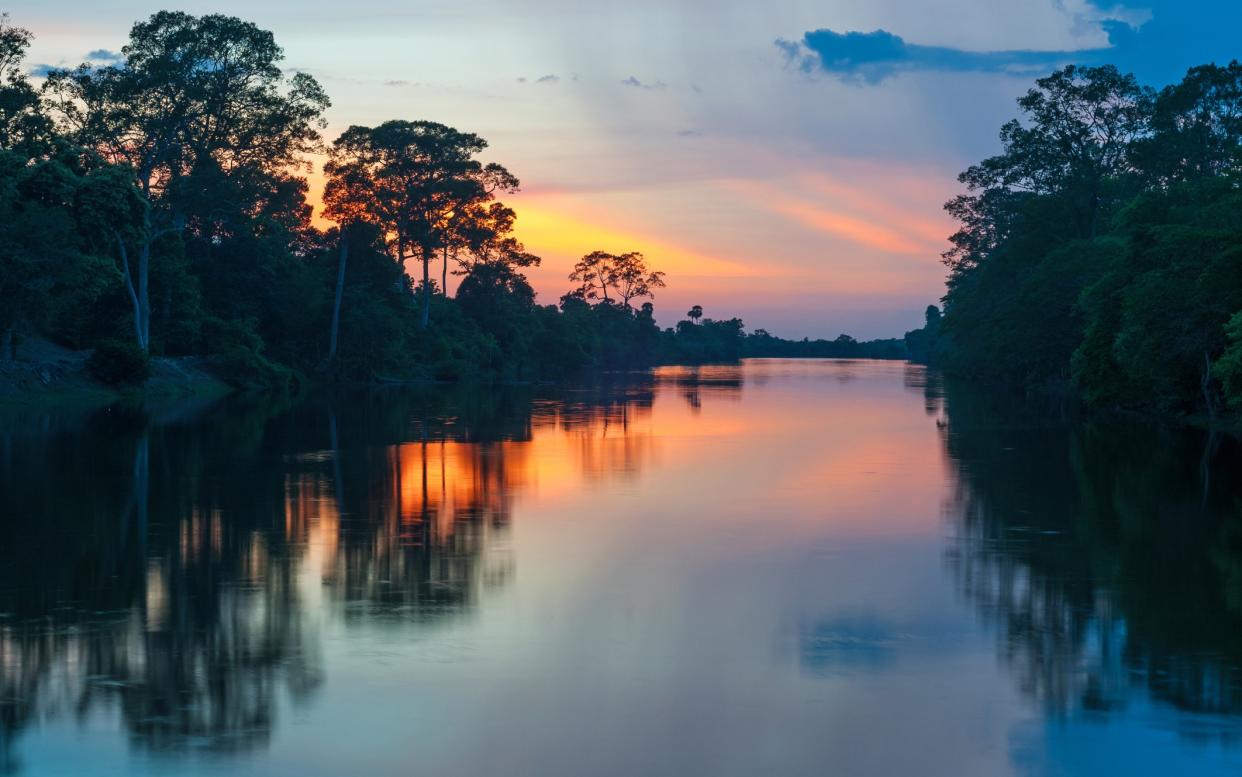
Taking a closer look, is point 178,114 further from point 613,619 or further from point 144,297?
point 613,619

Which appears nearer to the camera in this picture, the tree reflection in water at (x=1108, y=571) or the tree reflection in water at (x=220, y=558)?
the tree reflection in water at (x=220, y=558)

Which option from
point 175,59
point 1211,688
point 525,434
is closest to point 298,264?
point 175,59

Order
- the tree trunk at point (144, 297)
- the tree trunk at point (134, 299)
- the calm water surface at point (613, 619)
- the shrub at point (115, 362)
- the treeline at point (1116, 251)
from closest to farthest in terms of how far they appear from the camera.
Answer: the calm water surface at point (613, 619), the treeline at point (1116, 251), the shrub at point (115, 362), the tree trunk at point (134, 299), the tree trunk at point (144, 297)

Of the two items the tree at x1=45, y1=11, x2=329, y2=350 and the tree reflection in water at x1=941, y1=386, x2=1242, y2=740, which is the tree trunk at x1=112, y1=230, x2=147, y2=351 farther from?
the tree reflection in water at x1=941, y1=386, x2=1242, y2=740

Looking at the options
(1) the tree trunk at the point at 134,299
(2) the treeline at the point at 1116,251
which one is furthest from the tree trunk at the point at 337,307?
(2) the treeline at the point at 1116,251

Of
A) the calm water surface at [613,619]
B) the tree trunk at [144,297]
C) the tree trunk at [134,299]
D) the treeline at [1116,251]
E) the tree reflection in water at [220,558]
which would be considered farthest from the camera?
the tree trunk at [144,297]

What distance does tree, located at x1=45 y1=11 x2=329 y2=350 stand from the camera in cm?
5516

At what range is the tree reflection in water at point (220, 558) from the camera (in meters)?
9.34

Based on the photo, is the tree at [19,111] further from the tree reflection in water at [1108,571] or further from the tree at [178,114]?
the tree reflection in water at [1108,571]

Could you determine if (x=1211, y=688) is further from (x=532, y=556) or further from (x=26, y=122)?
(x=26, y=122)

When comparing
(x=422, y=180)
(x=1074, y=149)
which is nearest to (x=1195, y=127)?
(x=1074, y=149)

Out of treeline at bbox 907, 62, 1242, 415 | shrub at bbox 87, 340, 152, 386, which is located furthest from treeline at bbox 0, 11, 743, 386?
treeline at bbox 907, 62, 1242, 415

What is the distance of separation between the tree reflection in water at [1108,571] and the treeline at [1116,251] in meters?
6.46

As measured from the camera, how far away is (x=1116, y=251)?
170 ft
